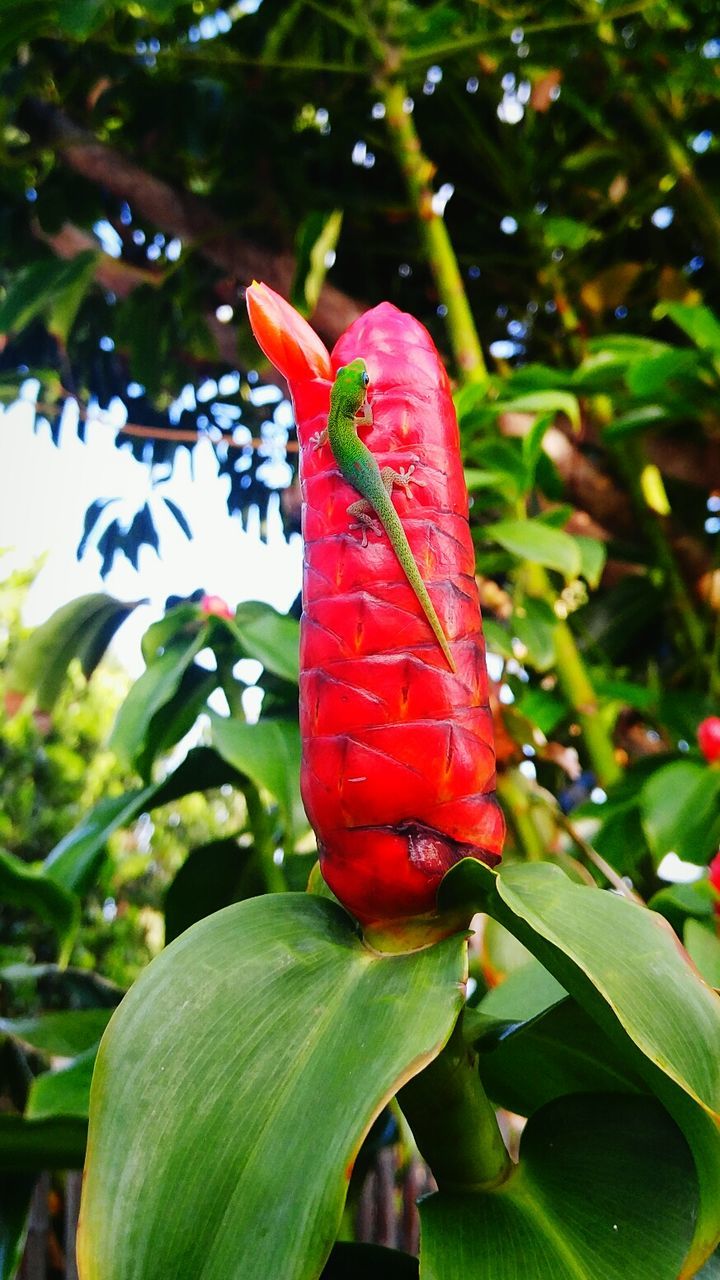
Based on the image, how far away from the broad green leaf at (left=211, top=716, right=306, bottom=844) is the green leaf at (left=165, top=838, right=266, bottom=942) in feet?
0.30

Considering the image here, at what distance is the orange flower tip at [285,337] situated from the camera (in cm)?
36

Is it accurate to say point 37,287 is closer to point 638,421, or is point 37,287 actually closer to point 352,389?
point 638,421

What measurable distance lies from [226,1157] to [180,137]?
1264mm

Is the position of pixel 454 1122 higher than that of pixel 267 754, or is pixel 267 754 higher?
pixel 267 754

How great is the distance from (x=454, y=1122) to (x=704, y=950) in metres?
0.20

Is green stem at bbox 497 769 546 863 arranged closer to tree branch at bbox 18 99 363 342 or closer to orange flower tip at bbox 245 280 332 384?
orange flower tip at bbox 245 280 332 384

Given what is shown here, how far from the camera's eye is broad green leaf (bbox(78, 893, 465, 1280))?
10.2 inches

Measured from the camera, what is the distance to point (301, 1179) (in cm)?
26

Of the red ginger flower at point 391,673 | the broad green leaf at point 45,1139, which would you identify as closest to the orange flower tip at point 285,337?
the red ginger flower at point 391,673

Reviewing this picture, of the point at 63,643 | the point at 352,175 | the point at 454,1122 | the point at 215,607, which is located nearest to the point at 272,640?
the point at 215,607

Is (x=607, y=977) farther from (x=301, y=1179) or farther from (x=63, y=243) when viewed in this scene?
(x=63, y=243)

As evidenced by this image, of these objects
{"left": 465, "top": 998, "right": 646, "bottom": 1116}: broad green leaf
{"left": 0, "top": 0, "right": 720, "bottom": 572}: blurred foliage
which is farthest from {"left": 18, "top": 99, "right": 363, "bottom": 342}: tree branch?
{"left": 465, "top": 998, "right": 646, "bottom": 1116}: broad green leaf

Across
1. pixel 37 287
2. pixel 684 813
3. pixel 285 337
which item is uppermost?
pixel 37 287

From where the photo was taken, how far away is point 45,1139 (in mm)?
424
